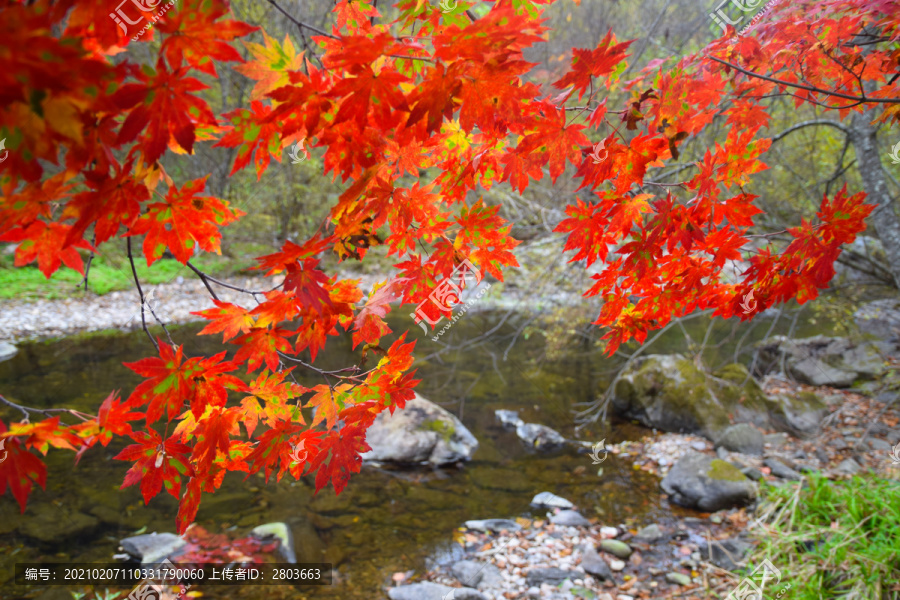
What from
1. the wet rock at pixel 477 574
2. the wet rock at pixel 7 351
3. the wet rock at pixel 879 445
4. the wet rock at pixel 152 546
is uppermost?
the wet rock at pixel 7 351

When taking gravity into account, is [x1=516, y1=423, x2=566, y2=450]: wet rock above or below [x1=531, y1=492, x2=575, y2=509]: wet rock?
above

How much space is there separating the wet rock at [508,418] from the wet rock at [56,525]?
361cm

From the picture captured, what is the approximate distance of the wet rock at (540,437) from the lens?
460 cm

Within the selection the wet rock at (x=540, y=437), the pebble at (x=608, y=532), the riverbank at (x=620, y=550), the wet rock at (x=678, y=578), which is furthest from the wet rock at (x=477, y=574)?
the wet rock at (x=540, y=437)

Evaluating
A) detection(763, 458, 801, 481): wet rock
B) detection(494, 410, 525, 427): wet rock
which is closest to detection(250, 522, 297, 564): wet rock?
detection(494, 410, 525, 427): wet rock

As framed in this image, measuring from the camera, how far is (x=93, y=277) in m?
9.02

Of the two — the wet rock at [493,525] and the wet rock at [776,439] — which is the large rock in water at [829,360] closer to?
the wet rock at [776,439]

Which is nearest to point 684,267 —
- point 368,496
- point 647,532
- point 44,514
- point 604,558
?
point 604,558

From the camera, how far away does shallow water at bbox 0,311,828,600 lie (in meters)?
2.96

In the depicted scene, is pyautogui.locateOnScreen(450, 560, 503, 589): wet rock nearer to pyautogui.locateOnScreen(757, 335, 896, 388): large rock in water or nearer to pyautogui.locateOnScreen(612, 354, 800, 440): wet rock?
pyautogui.locateOnScreen(612, 354, 800, 440): wet rock

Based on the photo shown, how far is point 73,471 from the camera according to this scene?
375 centimetres

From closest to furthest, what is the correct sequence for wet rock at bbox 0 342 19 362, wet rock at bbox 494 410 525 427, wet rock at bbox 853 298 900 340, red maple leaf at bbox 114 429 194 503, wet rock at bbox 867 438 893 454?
red maple leaf at bbox 114 429 194 503
wet rock at bbox 867 438 893 454
wet rock at bbox 494 410 525 427
wet rock at bbox 0 342 19 362
wet rock at bbox 853 298 900 340

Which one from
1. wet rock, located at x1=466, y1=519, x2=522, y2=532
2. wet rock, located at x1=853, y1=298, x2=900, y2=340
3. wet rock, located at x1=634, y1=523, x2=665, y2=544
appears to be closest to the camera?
wet rock, located at x1=634, y1=523, x2=665, y2=544

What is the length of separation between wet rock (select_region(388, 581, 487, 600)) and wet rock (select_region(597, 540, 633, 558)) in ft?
3.15
